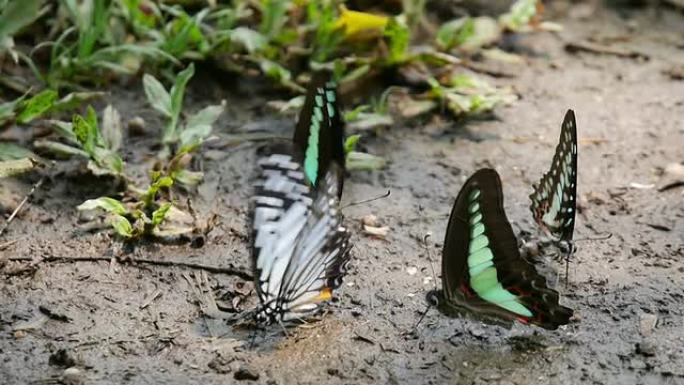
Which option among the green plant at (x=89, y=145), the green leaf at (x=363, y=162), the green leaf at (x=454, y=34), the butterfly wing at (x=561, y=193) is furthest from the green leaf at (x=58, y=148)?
the green leaf at (x=454, y=34)

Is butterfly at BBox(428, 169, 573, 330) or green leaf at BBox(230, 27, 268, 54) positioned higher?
green leaf at BBox(230, 27, 268, 54)

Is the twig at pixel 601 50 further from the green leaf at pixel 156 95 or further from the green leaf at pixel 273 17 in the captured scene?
the green leaf at pixel 156 95

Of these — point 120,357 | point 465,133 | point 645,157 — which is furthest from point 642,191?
point 120,357

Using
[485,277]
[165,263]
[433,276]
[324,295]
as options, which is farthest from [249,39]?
[485,277]

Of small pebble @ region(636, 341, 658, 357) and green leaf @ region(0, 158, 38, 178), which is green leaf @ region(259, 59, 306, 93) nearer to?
green leaf @ region(0, 158, 38, 178)

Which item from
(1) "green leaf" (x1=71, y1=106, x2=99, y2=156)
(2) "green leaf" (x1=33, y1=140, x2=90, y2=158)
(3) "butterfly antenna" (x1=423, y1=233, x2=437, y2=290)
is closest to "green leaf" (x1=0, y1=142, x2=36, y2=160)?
(2) "green leaf" (x1=33, y1=140, x2=90, y2=158)
